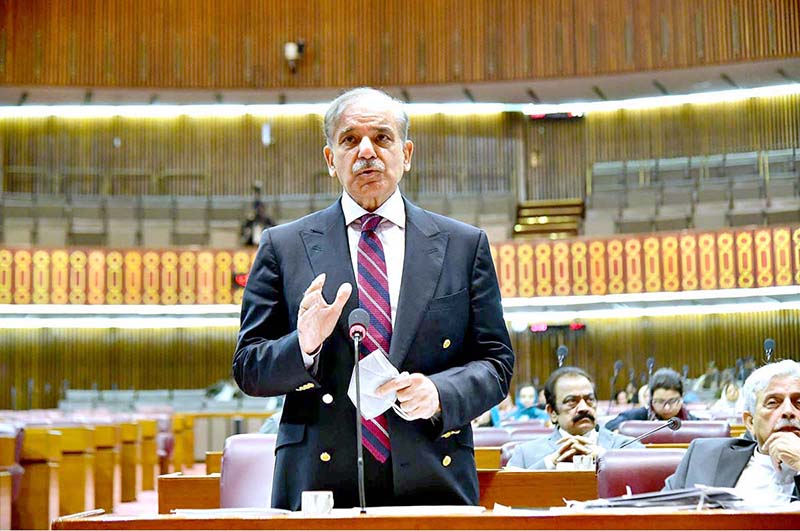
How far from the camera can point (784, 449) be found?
3256 millimetres

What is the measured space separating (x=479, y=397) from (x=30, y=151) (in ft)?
60.4

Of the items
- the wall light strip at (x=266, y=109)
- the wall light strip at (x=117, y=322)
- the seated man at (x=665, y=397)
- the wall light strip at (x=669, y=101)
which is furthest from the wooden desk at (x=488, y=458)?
the wall light strip at (x=669, y=101)

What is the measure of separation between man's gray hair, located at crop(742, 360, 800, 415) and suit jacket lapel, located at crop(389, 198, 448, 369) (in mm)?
1586

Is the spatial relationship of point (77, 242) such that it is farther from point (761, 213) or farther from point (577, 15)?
point (761, 213)

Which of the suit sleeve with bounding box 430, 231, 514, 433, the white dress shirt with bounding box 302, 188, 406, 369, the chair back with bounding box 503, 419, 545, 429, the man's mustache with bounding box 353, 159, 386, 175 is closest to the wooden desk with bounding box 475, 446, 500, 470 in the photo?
the suit sleeve with bounding box 430, 231, 514, 433

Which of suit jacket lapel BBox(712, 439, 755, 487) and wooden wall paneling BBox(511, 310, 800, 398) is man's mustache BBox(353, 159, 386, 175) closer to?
suit jacket lapel BBox(712, 439, 755, 487)

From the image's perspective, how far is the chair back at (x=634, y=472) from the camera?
3.91 meters

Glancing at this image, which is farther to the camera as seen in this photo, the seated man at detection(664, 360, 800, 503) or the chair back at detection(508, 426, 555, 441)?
the chair back at detection(508, 426, 555, 441)

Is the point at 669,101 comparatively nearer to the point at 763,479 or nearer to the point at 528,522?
the point at 763,479

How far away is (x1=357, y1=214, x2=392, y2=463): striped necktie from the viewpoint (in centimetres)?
230

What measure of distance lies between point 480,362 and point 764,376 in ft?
5.12

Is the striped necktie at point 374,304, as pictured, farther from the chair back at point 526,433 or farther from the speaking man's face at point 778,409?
the chair back at point 526,433

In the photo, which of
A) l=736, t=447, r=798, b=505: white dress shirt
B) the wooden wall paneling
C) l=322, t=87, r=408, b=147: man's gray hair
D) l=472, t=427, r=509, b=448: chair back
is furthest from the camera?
the wooden wall paneling

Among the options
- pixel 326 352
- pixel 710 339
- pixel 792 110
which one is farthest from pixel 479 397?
pixel 792 110
